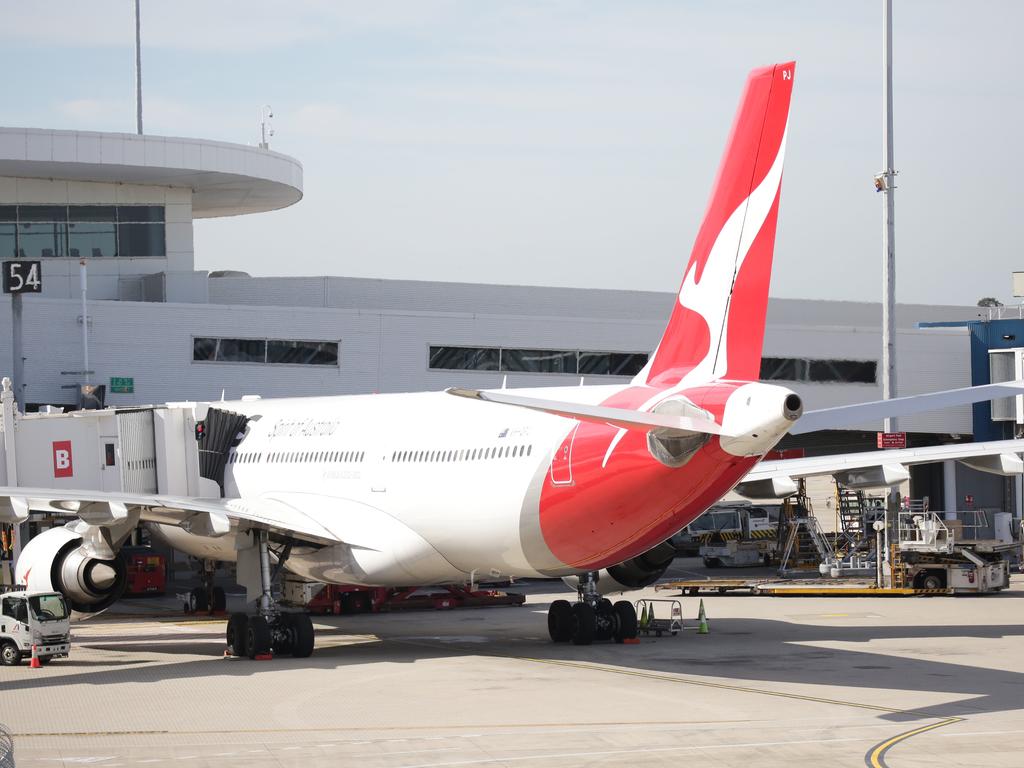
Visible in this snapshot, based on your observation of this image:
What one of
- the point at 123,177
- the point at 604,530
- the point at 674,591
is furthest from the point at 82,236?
the point at 604,530

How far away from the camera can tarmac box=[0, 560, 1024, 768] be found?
625 inches

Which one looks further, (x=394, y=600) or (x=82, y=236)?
(x=82, y=236)

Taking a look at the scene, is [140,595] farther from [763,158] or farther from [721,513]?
[763,158]

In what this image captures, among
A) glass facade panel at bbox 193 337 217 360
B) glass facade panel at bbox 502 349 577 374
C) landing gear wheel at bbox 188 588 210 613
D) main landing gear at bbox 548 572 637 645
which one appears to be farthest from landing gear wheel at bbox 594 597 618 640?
glass facade panel at bbox 193 337 217 360

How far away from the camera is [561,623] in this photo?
2666 cm

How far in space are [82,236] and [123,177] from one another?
224cm

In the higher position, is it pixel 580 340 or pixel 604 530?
pixel 580 340

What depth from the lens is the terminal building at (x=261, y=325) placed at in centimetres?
3875

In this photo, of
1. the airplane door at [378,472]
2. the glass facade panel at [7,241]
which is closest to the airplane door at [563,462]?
the airplane door at [378,472]

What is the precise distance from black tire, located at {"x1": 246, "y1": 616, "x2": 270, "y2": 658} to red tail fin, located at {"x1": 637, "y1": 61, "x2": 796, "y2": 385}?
8981 millimetres

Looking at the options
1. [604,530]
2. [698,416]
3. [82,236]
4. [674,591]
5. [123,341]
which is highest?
[82,236]

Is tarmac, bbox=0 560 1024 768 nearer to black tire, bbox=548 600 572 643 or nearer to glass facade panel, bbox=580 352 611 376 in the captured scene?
black tire, bbox=548 600 572 643

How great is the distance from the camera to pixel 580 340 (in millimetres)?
43938

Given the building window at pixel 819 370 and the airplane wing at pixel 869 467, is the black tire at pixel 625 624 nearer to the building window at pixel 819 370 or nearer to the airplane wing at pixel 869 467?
the airplane wing at pixel 869 467
